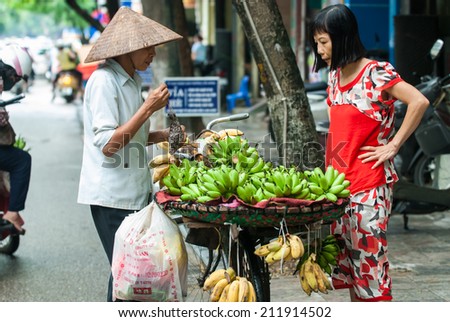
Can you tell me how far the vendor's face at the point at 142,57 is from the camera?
4.68 metres

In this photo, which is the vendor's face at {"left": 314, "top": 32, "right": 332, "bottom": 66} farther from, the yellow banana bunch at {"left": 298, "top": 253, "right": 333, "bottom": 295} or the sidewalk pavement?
the sidewalk pavement

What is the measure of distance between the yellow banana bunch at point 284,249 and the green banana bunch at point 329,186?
21cm

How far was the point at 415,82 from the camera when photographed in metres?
10.5

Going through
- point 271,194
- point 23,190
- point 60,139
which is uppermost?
point 271,194

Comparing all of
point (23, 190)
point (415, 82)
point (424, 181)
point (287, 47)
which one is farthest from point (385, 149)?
point (415, 82)

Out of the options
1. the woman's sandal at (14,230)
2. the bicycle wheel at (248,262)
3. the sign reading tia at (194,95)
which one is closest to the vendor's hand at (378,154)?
the bicycle wheel at (248,262)

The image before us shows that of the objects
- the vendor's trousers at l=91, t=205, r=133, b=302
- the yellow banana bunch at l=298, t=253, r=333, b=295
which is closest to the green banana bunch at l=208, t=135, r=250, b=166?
the vendor's trousers at l=91, t=205, r=133, b=302

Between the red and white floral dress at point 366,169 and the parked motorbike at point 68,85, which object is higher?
the red and white floral dress at point 366,169

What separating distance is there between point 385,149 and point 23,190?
3.59m

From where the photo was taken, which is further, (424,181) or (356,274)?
(424,181)

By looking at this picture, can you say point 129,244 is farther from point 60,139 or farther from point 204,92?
point 60,139

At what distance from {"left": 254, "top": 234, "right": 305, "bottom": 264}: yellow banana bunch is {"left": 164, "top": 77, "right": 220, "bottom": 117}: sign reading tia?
7668 mm

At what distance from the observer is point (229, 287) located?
411cm

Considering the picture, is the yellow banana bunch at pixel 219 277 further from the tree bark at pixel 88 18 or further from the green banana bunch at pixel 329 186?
the tree bark at pixel 88 18
